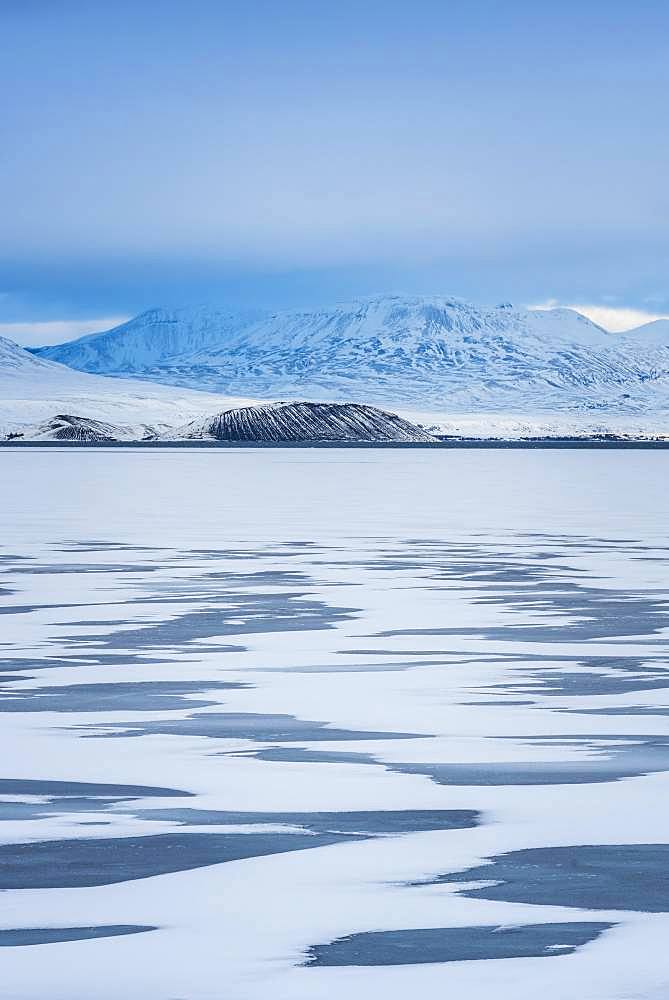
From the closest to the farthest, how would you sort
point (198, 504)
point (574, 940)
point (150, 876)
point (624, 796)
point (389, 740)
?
point (574, 940) < point (150, 876) < point (624, 796) < point (389, 740) < point (198, 504)

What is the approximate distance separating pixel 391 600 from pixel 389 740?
9.66 m

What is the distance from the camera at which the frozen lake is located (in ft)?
23.1

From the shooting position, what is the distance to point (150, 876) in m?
8.24

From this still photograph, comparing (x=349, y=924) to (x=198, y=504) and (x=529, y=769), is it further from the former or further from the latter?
(x=198, y=504)

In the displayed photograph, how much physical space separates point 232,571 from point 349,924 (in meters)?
18.8

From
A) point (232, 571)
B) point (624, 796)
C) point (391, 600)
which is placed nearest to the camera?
point (624, 796)

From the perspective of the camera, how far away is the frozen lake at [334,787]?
704cm

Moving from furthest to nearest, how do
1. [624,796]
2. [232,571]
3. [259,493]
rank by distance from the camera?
[259,493], [232,571], [624,796]

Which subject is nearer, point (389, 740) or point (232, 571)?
point (389, 740)

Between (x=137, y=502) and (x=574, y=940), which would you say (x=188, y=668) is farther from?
(x=137, y=502)

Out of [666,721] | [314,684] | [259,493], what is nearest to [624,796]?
[666,721]

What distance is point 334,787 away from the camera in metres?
10.3

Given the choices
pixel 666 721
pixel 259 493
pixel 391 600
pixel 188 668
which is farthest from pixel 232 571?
pixel 259 493

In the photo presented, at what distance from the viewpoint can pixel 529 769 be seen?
427 inches
